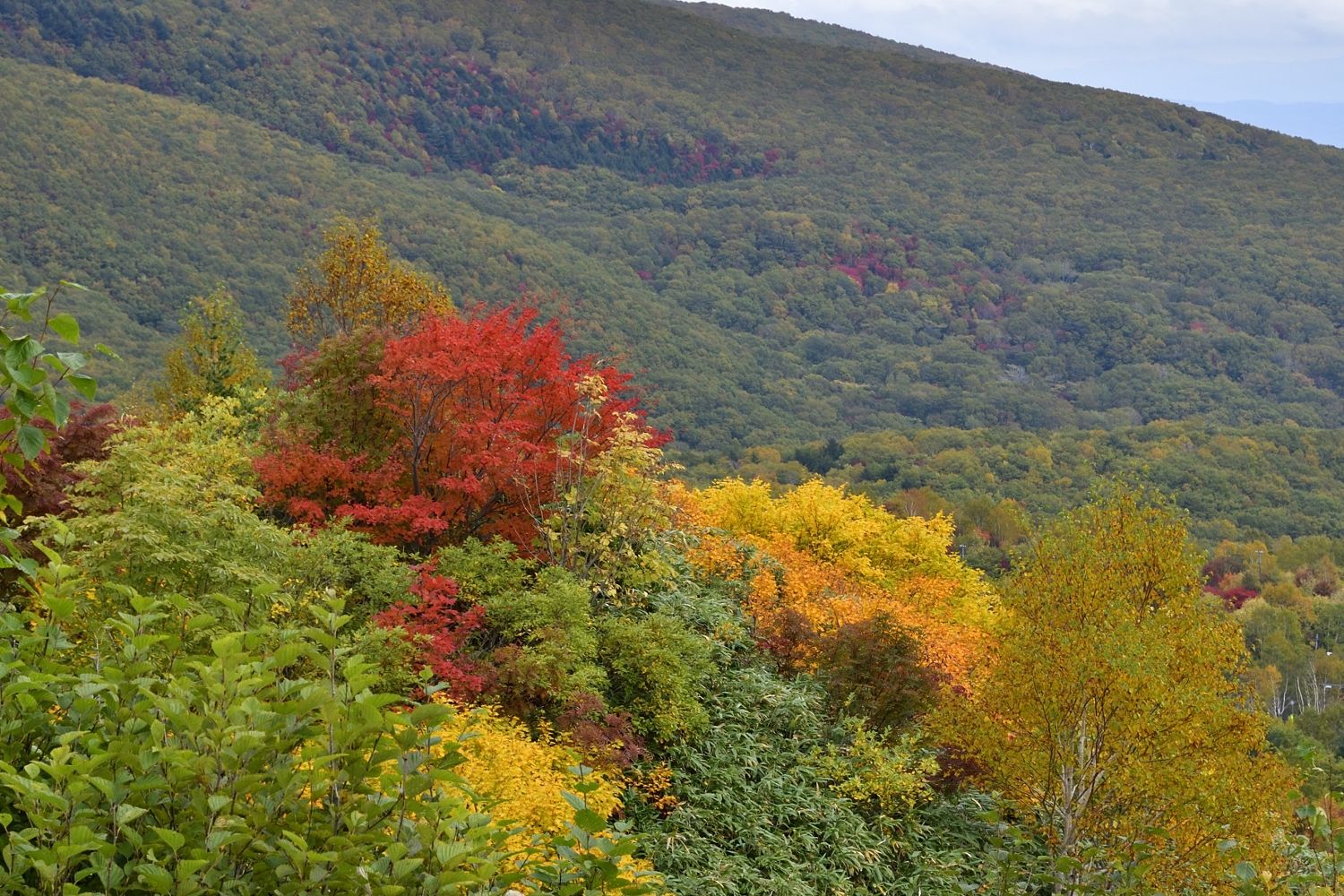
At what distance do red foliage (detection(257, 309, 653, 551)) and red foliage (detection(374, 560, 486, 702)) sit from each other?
1.27m

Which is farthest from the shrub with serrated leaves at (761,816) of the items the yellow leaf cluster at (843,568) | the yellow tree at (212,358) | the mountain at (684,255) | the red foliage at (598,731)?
the mountain at (684,255)

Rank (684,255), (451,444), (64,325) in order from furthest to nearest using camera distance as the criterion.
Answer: (684,255) → (451,444) → (64,325)

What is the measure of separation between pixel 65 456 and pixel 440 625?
16.1ft

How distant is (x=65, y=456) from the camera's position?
1314cm

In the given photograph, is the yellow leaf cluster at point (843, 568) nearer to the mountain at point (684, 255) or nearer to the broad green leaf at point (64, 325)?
the broad green leaf at point (64, 325)

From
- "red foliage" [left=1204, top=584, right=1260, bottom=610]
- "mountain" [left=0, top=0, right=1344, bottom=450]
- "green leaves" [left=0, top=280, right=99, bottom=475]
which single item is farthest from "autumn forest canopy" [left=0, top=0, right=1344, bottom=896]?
"mountain" [left=0, top=0, right=1344, bottom=450]

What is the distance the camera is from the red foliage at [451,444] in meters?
13.5

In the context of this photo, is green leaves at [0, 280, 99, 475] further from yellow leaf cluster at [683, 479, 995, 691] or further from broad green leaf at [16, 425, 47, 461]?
yellow leaf cluster at [683, 479, 995, 691]

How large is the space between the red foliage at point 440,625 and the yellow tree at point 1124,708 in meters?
5.80

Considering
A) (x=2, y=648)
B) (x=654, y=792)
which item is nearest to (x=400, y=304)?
(x=654, y=792)

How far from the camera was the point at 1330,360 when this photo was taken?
151 metres

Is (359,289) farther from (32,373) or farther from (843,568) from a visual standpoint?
(32,373)

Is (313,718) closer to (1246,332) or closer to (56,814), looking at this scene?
(56,814)

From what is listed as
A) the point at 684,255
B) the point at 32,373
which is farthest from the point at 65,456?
the point at 684,255
